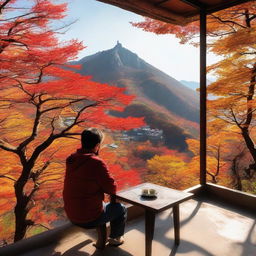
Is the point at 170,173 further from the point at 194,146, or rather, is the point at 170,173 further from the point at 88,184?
the point at 88,184

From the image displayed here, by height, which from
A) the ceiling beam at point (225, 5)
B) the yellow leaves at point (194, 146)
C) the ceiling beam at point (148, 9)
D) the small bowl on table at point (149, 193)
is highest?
the ceiling beam at point (225, 5)

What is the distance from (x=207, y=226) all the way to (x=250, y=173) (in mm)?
8159

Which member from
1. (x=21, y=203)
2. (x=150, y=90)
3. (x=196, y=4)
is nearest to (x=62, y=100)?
(x=21, y=203)

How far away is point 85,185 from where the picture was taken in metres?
1.52

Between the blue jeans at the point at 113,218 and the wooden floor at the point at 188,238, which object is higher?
the blue jeans at the point at 113,218

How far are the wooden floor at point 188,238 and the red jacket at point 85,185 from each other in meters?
0.41

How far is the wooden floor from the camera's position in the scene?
180cm

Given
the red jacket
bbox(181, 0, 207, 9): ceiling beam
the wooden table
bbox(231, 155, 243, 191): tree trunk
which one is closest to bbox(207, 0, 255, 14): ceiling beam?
bbox(181, 0, 207, 9): ceiling beam

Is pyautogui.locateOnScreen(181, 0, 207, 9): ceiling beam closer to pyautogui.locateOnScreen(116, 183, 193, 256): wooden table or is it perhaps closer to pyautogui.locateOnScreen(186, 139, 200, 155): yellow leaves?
pyautogui.locateOnScreen(116, 183, 193, 256): wooden table

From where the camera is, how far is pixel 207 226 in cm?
224

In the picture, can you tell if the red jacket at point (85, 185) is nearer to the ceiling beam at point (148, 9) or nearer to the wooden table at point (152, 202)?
the wooden table at point (152, 202)

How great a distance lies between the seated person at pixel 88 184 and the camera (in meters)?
1.52

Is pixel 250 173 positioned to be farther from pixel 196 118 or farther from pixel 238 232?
pixel 196 118

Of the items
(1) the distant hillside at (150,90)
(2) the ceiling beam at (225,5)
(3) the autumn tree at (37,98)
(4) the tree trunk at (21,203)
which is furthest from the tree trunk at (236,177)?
(2) the ceiling beam at (225,5)
